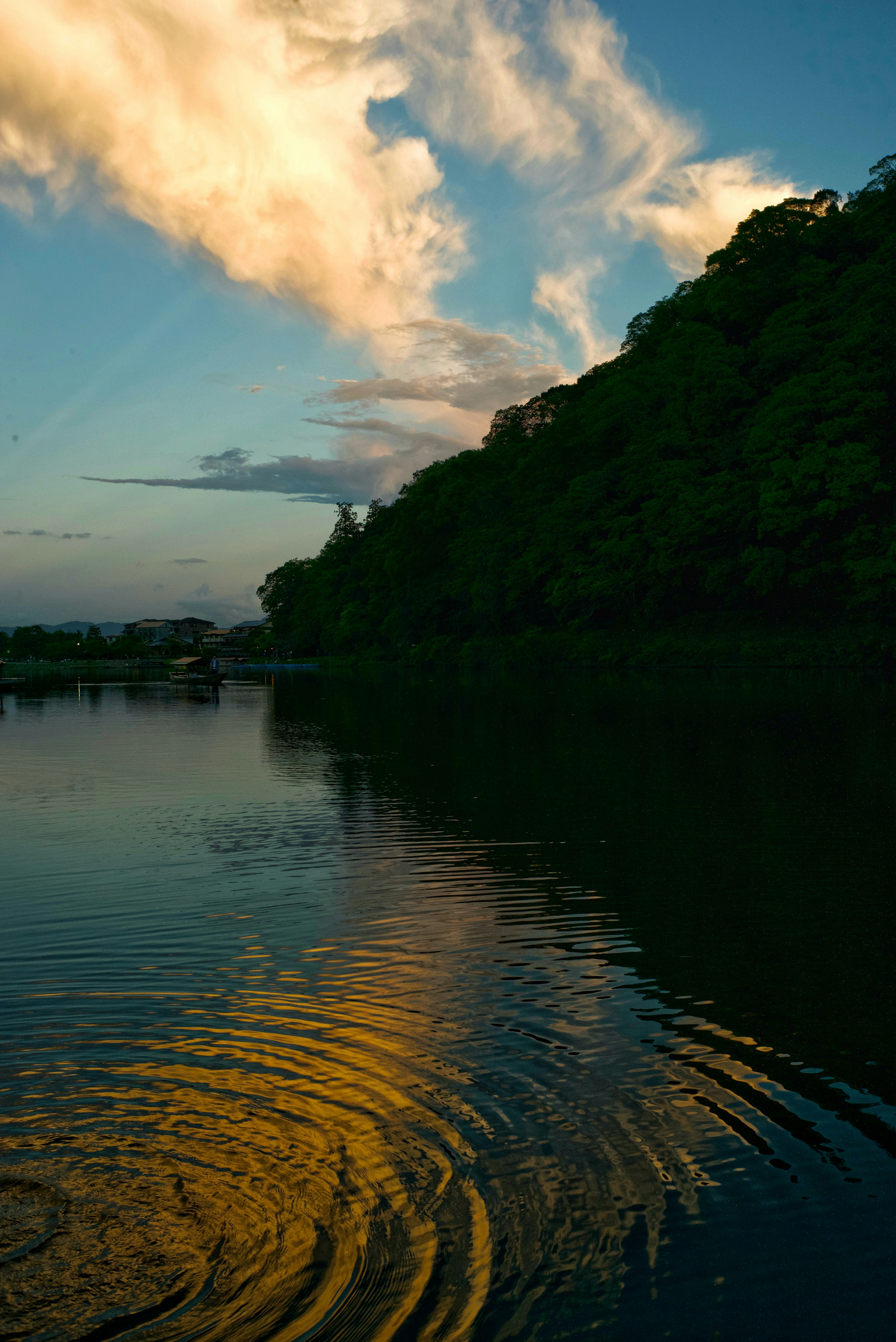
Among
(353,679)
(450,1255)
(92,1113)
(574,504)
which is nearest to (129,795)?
(92,1113)

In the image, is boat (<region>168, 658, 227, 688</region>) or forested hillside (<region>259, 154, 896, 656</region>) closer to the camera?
forested hillside (<region>259, 154, 896, 656</region>)

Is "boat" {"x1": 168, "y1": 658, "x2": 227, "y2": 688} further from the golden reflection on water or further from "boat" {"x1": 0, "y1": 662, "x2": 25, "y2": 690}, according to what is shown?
the golden reflection on water

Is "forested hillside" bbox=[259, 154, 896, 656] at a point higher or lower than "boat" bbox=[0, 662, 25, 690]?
higher

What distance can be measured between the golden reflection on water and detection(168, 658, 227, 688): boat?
269 feet

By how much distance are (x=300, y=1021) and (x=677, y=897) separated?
6.17 metres

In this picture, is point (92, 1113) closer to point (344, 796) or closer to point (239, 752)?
point (344, 796)

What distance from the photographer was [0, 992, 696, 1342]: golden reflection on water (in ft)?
16.0

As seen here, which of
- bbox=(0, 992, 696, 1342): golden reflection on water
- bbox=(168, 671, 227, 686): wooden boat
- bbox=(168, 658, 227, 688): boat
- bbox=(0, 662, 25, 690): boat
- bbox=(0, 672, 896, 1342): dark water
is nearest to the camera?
bbox=(0, 992, 696, 1342): golden reflection on water

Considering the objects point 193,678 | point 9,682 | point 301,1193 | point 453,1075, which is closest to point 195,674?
point 193,678

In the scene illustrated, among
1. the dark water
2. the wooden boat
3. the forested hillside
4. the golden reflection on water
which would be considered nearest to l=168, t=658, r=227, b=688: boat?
the wooden boat

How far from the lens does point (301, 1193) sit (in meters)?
5.91

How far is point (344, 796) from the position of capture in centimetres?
2289

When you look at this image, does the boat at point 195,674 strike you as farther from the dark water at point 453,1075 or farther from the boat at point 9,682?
the dark water at point 453,1075

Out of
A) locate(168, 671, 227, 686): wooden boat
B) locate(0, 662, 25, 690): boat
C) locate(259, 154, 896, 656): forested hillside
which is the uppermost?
locate(259, 154, 896, 656): forested hillside
